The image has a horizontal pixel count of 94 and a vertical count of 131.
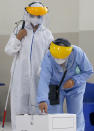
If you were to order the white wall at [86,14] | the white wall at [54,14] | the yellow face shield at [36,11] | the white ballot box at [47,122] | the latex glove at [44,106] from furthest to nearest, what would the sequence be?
the white wall at [54,14], the white wall at [86,14], the yellow face shield at [36,11], the latex glove at [44,106], the white ballot box at [47,122]

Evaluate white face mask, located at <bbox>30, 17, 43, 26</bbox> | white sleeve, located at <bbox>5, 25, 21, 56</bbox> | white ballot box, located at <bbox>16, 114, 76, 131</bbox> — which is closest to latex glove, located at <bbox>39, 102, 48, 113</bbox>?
white ballot box, located at <bbox>16, 114, 76, 131</bbox>

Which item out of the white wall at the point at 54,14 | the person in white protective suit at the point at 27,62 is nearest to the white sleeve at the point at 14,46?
the person in white protective suit at the point at 27,62

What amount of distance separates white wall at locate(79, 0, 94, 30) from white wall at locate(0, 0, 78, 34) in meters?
0.08

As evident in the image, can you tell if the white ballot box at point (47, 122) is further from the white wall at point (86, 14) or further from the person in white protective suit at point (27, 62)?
the white wall at point (86, 14)

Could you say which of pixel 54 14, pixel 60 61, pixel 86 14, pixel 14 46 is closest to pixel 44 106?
pixel 60 61

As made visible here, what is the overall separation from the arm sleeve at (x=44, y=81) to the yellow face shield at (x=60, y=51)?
0.15 metres

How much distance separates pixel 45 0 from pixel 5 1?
2.28 feet

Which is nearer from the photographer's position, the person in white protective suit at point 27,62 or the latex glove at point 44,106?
the latex glove at point 44,106

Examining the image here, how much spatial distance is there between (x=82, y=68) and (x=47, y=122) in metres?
0.77

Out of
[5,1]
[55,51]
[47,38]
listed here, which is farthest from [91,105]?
[5,1]

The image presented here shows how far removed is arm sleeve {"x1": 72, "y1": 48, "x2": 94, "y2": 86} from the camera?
A: 9.34 feet

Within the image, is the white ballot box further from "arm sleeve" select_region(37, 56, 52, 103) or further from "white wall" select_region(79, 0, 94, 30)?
"white wall" select_region(79, 0, 94, 30)

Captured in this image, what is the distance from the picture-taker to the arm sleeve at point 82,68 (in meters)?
2.85

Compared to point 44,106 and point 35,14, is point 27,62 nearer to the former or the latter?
point 35,14
